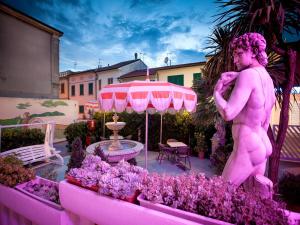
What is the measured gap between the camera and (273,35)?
3520 millimetres

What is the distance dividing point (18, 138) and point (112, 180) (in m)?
7.63

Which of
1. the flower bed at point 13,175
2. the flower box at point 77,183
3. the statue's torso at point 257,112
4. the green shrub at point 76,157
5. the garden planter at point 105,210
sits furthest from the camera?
the green shrub at point 76,157

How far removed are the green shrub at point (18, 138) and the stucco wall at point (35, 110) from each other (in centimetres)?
363

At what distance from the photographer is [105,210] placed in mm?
1486

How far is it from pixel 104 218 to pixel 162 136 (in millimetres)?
8992

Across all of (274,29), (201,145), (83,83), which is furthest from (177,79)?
(83,83)

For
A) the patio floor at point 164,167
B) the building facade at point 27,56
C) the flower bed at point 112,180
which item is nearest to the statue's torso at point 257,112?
the flower bed at point 112,180

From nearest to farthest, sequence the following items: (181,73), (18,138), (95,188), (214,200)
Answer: (214,200)
(95,188)
(18,138)
(181,73)

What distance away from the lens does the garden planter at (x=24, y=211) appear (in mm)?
1819

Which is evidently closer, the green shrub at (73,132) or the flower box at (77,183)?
the flower box at (77,183)

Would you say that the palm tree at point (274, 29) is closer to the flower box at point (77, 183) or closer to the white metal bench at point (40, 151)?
the flower box at point (77, 183)

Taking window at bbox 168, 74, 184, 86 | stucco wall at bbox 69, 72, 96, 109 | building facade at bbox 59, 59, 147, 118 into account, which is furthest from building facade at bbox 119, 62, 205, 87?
stucco wall at bbox 69, 72, 96, 109

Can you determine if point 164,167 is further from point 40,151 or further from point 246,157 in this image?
point 246,157

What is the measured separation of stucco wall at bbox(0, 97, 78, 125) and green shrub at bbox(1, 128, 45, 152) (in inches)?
143
